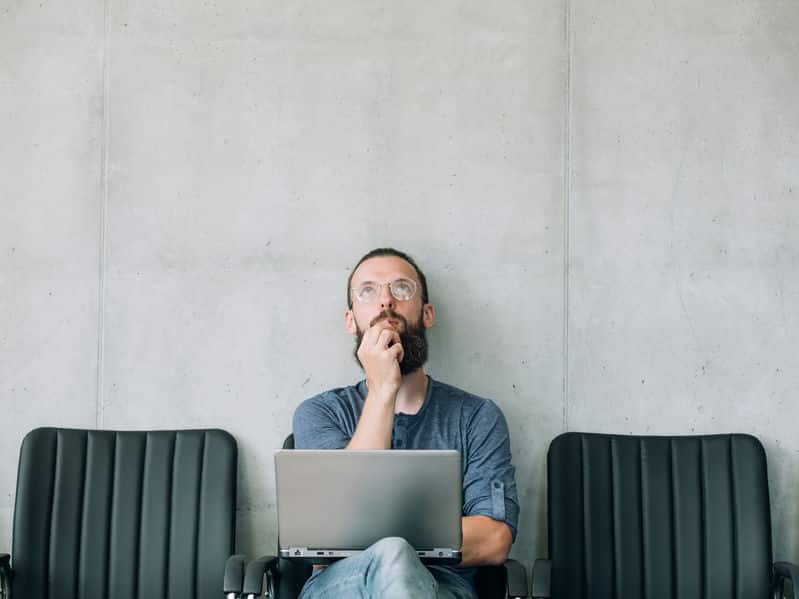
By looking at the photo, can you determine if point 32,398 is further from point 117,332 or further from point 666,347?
point 666,347

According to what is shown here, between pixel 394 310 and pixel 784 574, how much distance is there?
1391 mm

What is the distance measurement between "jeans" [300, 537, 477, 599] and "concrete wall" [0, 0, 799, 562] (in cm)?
94

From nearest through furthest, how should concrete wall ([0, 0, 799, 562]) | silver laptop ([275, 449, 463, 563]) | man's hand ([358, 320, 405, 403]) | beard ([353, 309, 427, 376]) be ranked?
silver laptop ([275, 449, 463, 563]), man's hand ([358, 320, 405, 403]), beard ([353, 309, 427, 376]), concrete wall ([0, 0, 799, 562])

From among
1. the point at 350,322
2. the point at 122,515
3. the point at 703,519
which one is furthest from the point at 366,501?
the point at 703,519

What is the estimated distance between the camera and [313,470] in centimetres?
236

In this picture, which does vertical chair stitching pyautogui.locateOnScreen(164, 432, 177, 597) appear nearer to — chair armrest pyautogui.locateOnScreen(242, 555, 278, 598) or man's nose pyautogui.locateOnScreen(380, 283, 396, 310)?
chair armrest pyautogui.locateOnScreen(242, 555, 278, 598)

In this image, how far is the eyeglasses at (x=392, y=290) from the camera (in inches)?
120

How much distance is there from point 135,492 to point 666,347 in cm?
182

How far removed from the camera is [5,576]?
2.96 m

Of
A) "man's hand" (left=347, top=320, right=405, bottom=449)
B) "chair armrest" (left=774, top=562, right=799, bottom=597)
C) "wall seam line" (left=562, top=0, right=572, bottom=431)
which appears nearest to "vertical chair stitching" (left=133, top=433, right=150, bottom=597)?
"man's hand" (left=347, top=320, right=405, bottom=449)

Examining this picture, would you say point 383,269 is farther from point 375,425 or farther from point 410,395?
point 375,425

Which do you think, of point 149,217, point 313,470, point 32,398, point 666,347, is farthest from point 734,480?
point 32,398

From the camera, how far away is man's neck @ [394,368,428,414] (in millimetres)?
3051

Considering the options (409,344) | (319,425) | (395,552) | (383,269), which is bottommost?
(395,552)
